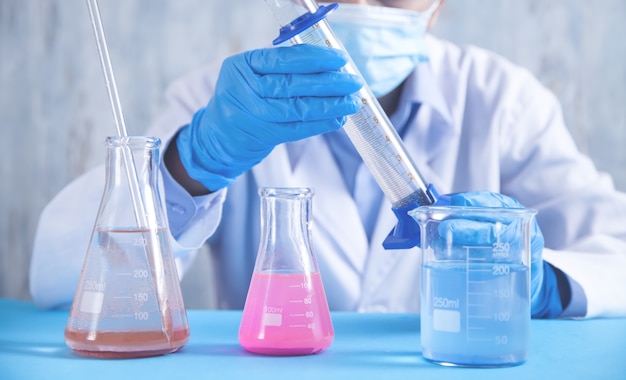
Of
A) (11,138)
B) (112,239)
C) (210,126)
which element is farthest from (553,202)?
(11,138)

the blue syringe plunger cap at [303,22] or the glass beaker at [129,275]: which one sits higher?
the blue syringe plunger cap at [303,22]

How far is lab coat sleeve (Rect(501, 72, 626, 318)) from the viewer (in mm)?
1507

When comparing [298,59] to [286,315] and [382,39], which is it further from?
[382,39]

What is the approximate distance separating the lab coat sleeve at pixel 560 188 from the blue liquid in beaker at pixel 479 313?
1.92 ft

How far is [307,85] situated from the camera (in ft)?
3.33

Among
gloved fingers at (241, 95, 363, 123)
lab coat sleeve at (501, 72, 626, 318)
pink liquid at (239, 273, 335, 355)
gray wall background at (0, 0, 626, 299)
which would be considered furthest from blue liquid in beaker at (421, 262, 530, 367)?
gray wall background at (0, 0, 626, 299)

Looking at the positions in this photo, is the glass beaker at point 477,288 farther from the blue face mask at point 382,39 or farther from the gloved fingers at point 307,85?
the blue face mask at point 382,39

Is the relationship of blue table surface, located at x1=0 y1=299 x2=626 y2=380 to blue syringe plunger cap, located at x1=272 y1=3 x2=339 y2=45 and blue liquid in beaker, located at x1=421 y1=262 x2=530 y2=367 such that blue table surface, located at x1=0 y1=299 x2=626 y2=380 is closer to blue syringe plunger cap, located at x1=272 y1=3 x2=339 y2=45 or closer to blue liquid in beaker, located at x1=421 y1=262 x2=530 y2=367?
blue liquid in beaker, located at x1=421 y1=262 x2=530 y2=367

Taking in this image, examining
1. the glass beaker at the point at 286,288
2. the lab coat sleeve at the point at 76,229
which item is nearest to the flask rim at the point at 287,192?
the glass beaker at the point at 286,288

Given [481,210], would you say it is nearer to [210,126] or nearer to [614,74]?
[210,126]

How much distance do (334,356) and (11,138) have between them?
69.7 inches

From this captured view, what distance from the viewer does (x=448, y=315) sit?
0.79 m

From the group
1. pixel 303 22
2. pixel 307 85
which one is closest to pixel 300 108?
pixel 307 85

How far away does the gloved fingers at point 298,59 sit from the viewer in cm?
98
